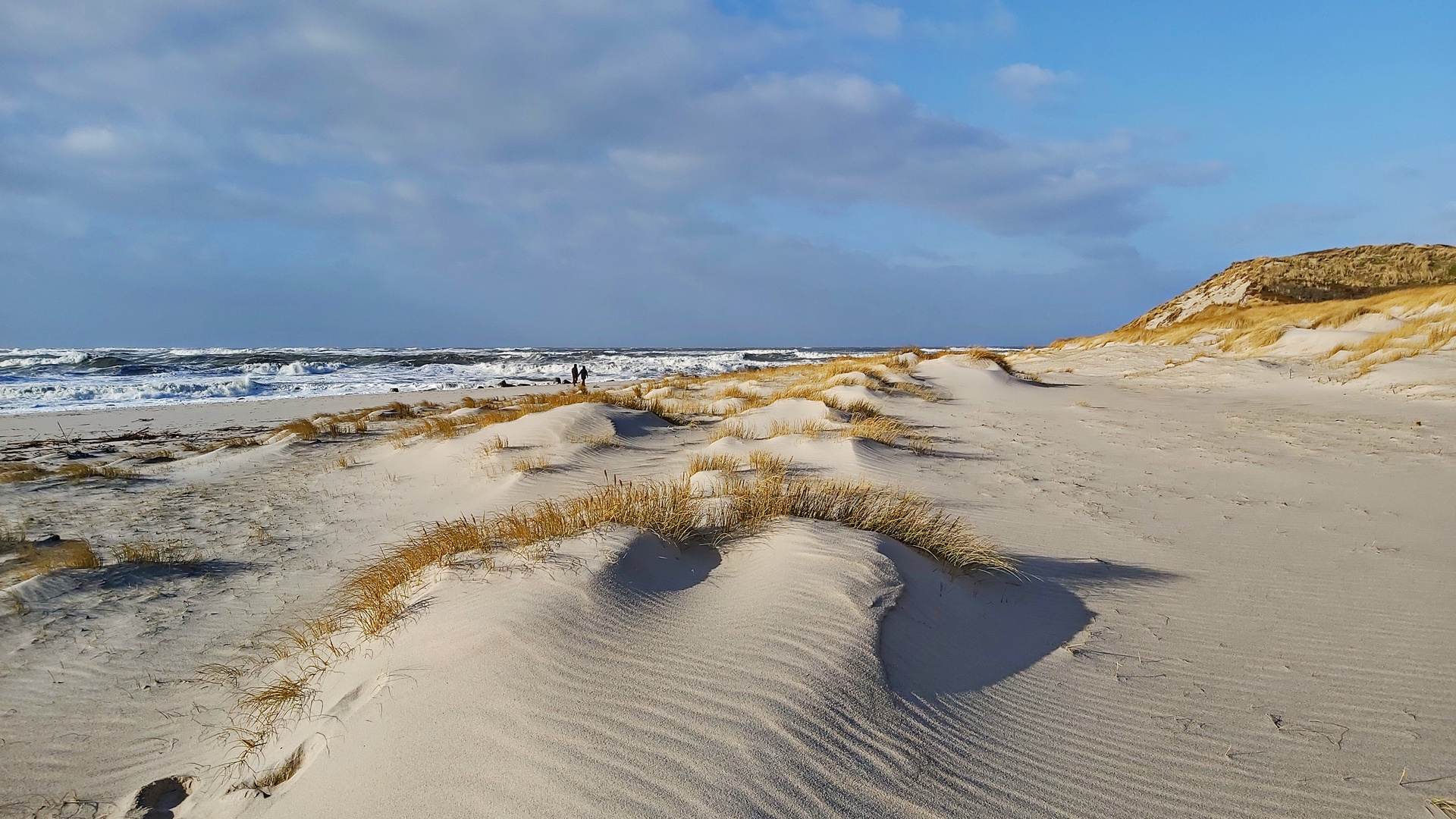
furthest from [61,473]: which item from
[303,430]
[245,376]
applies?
[245,376]

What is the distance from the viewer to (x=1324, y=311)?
20.0 metres

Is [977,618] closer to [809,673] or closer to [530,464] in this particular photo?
[809,673]

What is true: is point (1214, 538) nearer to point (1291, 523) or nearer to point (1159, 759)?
point (1291, 523)

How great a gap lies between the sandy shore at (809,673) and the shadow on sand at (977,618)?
0.8 inches

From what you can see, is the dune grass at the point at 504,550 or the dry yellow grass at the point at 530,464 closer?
the dune grass at the point at 504,550

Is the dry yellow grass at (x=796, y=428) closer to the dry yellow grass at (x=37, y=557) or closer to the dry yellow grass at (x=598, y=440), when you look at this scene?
the dry yellow grass at (x=598, y=440)

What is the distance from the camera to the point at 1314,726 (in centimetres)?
245

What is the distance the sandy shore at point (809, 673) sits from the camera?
194 cm

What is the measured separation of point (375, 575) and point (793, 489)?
2535 millimetres

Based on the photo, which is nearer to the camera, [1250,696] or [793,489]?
[1250,696]

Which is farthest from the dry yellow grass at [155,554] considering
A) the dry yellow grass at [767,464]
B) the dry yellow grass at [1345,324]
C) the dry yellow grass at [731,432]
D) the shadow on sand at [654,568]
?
the dry yellow grass at [1345,324]

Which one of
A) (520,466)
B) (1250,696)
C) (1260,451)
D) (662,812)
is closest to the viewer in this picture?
(662,812)

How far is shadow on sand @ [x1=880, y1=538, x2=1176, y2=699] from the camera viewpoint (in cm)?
259

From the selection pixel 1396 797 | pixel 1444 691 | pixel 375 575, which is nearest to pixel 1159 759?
pixel 1396 797
